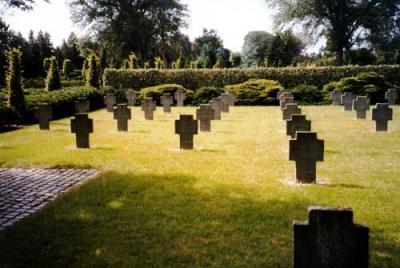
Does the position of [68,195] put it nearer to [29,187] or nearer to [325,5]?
[29,187]

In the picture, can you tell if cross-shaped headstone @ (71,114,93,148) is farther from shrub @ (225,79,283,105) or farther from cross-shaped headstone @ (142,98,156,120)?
shrub @ (225,79,283,105)

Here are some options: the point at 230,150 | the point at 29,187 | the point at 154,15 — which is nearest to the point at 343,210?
the point at 29,187

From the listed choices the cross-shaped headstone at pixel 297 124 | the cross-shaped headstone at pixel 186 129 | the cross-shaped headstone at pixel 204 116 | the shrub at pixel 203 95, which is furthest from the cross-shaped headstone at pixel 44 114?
the shrub at pixel 203 95

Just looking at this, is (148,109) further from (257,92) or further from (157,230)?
(157,230)

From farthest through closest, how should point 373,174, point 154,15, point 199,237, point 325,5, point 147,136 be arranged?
point 154,15, point 325,5, point 147,136, point 373,174, point 199,237

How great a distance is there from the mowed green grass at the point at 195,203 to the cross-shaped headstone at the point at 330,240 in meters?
0.95

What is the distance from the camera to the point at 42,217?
681cm

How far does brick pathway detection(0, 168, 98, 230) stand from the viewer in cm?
726

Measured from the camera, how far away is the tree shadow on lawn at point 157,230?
207 inches

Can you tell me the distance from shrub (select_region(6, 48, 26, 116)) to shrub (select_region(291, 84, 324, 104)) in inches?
748

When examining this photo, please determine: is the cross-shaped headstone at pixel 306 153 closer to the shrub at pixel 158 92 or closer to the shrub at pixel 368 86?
the shrub at pixel 368 86

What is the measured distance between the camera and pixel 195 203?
24.2 ft

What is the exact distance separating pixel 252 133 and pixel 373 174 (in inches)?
279

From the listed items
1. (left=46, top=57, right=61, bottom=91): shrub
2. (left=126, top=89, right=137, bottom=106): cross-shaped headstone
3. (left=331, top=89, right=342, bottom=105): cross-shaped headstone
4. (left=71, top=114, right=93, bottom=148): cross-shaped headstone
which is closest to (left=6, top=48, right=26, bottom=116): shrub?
(left=46, top=57, right=61, bottom=91): shrub
